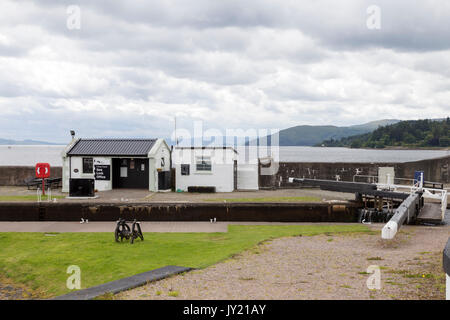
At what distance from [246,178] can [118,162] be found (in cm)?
821

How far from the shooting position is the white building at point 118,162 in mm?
26094

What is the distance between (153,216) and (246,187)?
929 centimetres

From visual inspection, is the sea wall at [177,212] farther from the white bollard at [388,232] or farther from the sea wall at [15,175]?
the sea wall at [15,175]

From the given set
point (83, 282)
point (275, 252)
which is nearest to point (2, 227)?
point (83, 282)

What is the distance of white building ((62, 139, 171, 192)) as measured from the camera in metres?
26.1

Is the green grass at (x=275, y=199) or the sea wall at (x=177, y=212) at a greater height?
the green grass at (x=275, y=199)

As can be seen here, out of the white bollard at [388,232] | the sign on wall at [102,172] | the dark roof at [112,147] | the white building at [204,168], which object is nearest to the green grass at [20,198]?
the sign on wall at [102,172]

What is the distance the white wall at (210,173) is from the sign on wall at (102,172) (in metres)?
4.04

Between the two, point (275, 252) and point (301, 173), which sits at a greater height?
point (301, 173)

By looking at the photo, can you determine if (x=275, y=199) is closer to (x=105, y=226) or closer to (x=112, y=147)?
(x=105, y=226)

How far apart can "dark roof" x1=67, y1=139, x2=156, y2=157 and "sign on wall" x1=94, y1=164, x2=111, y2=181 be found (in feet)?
2.37

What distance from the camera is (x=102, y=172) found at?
85.8 ft

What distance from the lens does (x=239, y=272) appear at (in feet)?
32.0
